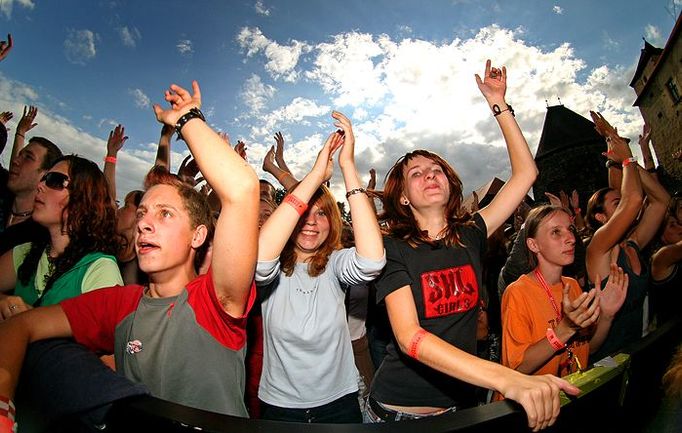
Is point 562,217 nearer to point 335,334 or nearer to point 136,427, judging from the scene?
point 335,334

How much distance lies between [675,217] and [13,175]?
8632mm

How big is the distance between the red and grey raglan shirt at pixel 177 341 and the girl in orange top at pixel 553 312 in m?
1.71

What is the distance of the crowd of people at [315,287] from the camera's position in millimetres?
1322

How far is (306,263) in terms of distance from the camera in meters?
2.41

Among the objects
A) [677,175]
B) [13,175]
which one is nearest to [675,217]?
[13,175]

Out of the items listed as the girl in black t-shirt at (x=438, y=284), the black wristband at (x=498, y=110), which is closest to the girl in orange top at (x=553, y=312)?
the girl in black t-shirt at (x=438, y=284)

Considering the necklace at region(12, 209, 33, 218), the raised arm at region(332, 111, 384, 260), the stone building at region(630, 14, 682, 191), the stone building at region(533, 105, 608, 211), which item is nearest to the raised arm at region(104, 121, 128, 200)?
the necklace at region(12, 209, 33, 218)

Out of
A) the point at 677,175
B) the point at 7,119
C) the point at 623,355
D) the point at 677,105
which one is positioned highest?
the point at 677,105

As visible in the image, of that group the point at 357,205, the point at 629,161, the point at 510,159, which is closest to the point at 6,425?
the point at 357,205

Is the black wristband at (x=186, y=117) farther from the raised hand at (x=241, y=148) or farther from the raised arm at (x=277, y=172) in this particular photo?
the raised hand at (x=241, y=148)

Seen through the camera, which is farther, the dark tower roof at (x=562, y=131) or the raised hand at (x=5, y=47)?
the dark tower roof at (x=562, y=131)

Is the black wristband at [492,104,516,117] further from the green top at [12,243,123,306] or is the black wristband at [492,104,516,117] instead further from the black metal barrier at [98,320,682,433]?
the green top at [12,243,123,306]

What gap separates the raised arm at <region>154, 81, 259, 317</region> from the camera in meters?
1.27

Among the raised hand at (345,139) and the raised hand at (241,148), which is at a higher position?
the raised hand at (241,148)
